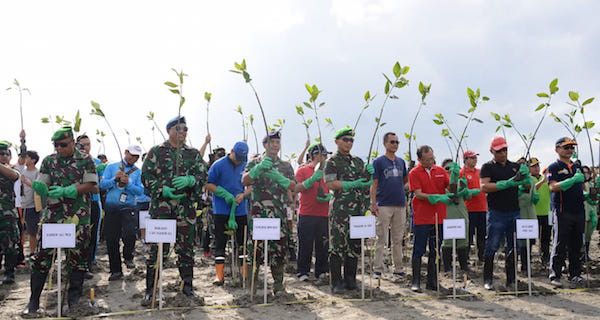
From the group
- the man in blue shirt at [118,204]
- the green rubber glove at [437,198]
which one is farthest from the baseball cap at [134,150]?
the green rubber glove at [437,198]

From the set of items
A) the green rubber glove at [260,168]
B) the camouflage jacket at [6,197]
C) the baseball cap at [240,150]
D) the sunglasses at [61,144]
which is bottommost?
the camouflage jacket at [6,197]

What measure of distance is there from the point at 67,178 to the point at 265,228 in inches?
Answer: 84.3

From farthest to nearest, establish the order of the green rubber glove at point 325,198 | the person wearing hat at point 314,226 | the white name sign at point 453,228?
the person wearing hat at point 314,226 → the green rubber glove at point 325,198 → the white name sign at point 453,228

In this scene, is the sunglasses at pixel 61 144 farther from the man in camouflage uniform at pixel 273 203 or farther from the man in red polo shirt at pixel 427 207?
the man in red polo shirt at pixel 427 207

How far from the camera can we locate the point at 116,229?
6.92 metres

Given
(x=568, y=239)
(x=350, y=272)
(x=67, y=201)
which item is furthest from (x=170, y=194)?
(x=568, y=239)

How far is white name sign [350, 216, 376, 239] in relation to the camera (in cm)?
580

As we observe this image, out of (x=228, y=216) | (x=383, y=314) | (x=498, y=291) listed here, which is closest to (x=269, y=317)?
(x=383, y=314)

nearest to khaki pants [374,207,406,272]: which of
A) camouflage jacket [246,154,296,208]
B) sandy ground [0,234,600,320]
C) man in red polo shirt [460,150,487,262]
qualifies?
sandy ground [0,234,600,320]

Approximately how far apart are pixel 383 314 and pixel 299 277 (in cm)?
223

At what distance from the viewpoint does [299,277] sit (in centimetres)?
724

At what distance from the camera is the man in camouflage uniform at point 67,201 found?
498cm

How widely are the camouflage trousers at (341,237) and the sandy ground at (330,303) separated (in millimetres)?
513

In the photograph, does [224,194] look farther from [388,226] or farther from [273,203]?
[388,226]
